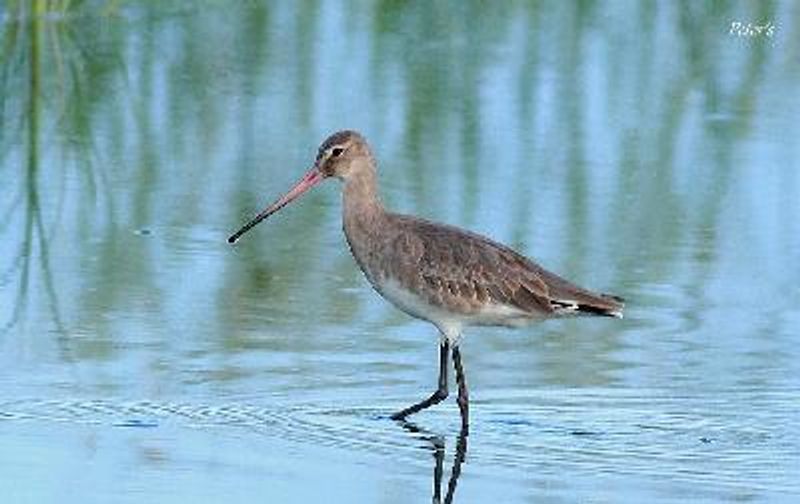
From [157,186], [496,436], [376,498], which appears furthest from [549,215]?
[376,498]

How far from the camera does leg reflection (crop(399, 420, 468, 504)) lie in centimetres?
823

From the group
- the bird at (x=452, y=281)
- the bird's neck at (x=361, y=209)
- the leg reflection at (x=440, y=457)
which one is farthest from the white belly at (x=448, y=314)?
the leg reflection at (x=440, y=457)

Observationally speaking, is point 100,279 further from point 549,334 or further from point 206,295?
point 549,334

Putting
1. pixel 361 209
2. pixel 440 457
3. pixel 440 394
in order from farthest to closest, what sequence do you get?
1. pixel 361 209
2. pixel 440 394
3. pixel 440 457

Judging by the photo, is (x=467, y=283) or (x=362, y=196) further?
(x=362, y=196)

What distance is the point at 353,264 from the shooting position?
11.4 meters

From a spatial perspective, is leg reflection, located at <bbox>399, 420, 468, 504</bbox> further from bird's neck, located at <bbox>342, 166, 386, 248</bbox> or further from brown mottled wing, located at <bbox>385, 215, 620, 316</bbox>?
bird's neck, located at <bbox>342, 166, 386, 248</bbox>

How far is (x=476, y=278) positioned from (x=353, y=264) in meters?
1.95

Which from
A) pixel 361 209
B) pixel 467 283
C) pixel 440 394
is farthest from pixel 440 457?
pixel 361 209

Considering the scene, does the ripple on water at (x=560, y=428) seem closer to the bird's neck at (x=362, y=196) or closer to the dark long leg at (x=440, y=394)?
the dark long leg at (x=440, y=394)

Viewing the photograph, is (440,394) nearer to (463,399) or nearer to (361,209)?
(463,399)

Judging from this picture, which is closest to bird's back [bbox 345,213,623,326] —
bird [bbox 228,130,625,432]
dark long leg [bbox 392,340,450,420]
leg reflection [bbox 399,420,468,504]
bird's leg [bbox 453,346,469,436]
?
bird [bbox 228,130,625,432]

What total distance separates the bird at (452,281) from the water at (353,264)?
0.24 metres

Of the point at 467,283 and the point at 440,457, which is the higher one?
the point at 467,283
